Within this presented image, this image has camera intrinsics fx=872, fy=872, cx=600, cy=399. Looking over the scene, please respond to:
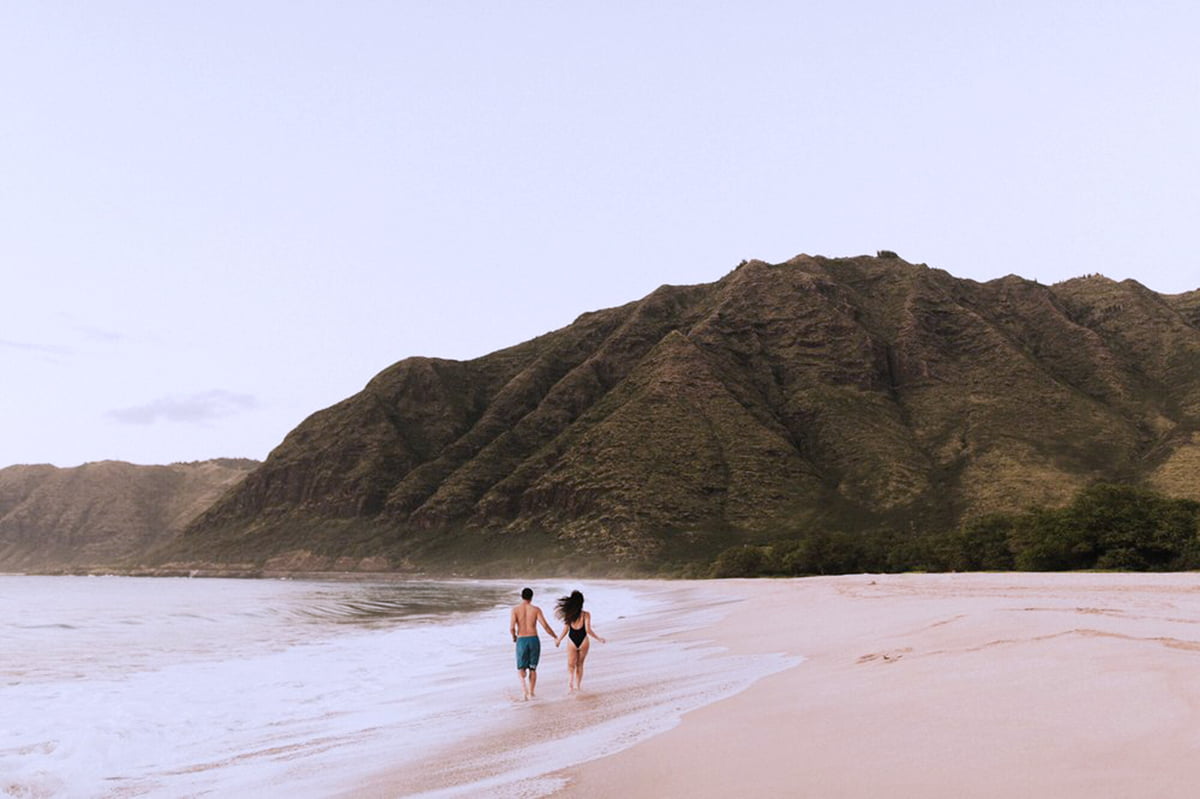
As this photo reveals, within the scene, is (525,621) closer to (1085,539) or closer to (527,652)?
(527,652)

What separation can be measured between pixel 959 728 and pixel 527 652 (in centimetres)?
846

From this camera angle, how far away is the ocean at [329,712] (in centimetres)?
836

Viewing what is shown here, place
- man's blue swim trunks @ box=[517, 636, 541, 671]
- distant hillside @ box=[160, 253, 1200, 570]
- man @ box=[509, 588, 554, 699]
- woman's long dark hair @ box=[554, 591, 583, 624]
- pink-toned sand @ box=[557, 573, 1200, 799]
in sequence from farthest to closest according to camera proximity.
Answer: distant hillside @ box=[160, 253, 1200, 570] → woman's long dark hair @ box=[554, 591, 583, 624] → man's blue swim trunks @ box=[517, 636, 541, 671] → man @ box=[509, 588, 554, 699] → pink-toned sand @ box=[557, 573, 1200, 799]

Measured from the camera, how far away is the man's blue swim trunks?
13.6 m

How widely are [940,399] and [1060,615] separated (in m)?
149

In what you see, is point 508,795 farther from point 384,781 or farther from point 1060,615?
point 1060,615

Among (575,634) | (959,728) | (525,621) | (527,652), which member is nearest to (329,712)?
(527,652)

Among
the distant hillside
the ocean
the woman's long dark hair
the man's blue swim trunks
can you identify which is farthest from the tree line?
the distant hillside

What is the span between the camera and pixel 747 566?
90625 millimetres

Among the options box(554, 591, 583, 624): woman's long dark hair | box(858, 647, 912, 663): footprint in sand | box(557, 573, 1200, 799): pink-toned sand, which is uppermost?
box(554, 591, 583, 624): woman's long dark hair

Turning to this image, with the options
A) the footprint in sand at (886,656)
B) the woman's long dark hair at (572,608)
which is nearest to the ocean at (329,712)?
the woman's long dark hair at (572,608)

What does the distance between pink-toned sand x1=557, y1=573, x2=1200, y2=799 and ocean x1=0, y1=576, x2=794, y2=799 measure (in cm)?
95

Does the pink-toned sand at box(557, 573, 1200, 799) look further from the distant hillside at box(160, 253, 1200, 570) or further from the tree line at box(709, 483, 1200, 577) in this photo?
the distant hillside at box(160, 253, 1200, 570)

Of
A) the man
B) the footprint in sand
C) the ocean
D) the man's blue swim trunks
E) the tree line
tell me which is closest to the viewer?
the ocean
